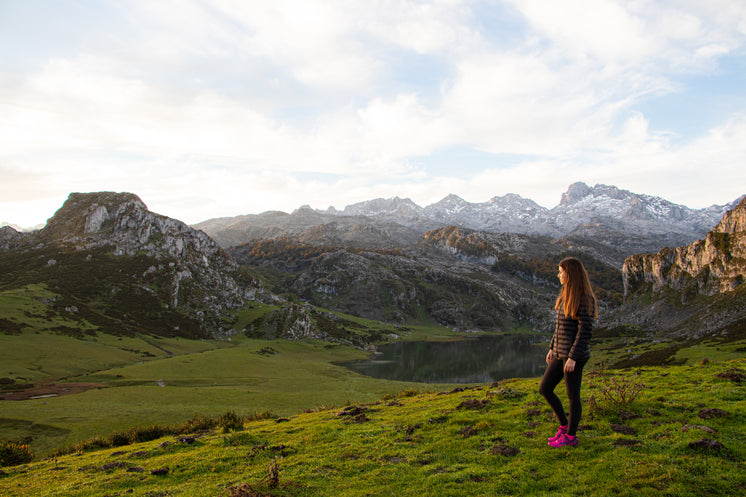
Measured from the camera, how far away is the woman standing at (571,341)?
10.9 meters

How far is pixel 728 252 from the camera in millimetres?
139875

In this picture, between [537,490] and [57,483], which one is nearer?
[537,490]

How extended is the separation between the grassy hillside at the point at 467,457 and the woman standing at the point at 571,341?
1012 millimetres

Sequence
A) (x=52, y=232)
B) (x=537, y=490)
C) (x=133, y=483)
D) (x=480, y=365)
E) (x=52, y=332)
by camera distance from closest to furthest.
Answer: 1. (x=537, y=490)
2. (x=133, y=483)
3. (x=52, y=332)
4. (x=480, y=365)
5. (x=52, y=232)

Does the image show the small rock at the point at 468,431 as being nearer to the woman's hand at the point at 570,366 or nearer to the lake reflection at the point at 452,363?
the woman's hand at the point at 570,366

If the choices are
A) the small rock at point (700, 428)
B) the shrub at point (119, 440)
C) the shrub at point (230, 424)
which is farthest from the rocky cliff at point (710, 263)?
the shrub at point (119, 440)

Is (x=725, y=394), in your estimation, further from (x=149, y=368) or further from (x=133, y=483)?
(x=149, y=368)

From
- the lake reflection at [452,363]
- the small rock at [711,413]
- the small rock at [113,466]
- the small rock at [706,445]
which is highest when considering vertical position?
the small rock at [706,445]

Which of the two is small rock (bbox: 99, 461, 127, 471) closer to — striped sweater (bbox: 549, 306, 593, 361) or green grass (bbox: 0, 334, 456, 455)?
green grass (bbox: 0, 334, 456, 455)

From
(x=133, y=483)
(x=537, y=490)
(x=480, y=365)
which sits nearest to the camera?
(x=537, y=490)

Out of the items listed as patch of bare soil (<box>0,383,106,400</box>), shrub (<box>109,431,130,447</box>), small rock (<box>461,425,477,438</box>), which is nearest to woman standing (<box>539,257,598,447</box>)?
small rock (<box>461,425,477,438</box>)

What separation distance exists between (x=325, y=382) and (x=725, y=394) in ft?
277

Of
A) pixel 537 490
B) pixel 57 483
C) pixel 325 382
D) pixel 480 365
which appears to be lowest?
pixel 480 365

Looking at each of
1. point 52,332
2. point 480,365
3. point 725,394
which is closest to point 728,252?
point 480,365
